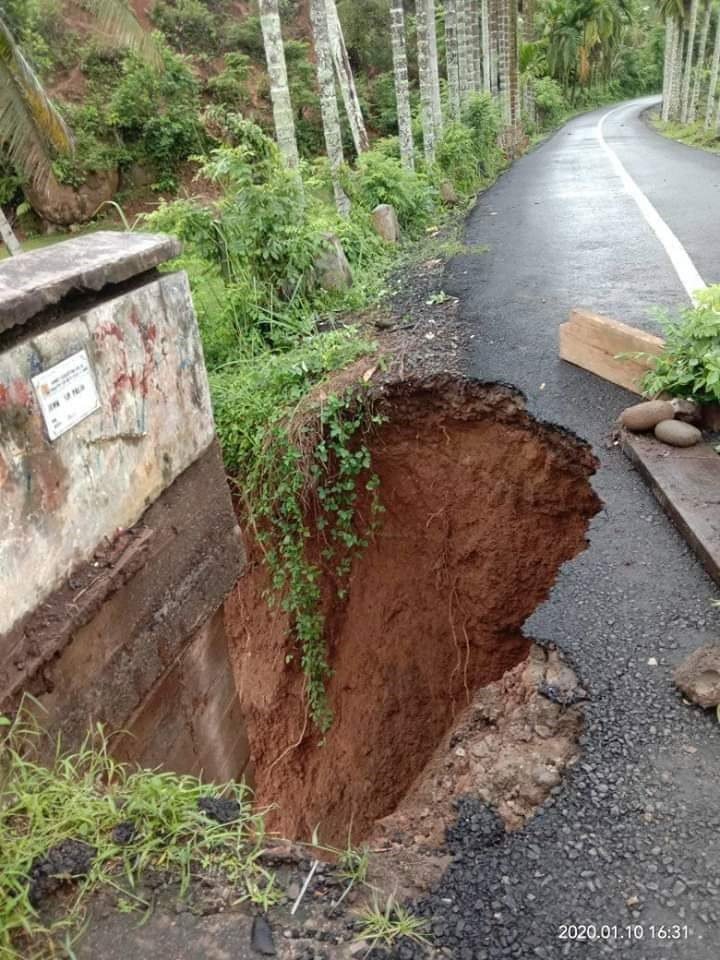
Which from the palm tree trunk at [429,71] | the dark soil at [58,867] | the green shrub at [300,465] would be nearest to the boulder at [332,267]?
the green shrub at [300,465]

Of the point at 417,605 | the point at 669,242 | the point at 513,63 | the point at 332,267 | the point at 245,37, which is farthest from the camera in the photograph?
the point at 245,37

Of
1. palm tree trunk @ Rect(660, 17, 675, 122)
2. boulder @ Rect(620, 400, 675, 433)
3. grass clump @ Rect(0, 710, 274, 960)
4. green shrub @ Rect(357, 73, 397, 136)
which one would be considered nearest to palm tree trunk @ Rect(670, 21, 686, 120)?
palm tree trunk @ Rect(660, 17, 675, 122)

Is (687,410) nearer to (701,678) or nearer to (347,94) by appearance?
(701,678)

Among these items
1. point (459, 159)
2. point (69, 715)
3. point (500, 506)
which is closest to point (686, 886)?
point (69, 715)

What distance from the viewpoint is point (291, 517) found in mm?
5309

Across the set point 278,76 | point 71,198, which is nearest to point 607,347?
point 278,76

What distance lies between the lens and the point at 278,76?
25.4ft

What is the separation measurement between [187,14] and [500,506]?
27129 mm

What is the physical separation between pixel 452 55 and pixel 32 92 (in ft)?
29.6

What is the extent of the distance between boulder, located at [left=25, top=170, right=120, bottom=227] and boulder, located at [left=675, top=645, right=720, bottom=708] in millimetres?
22371

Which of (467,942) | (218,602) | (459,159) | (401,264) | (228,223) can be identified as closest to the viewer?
(467,942)

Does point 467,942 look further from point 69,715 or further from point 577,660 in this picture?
point 69,715

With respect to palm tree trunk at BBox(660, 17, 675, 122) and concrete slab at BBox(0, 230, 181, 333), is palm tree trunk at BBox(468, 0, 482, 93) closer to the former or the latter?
palm tree trunk at BBox(660, 17, 675, 122)

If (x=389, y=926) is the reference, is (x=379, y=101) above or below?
above
